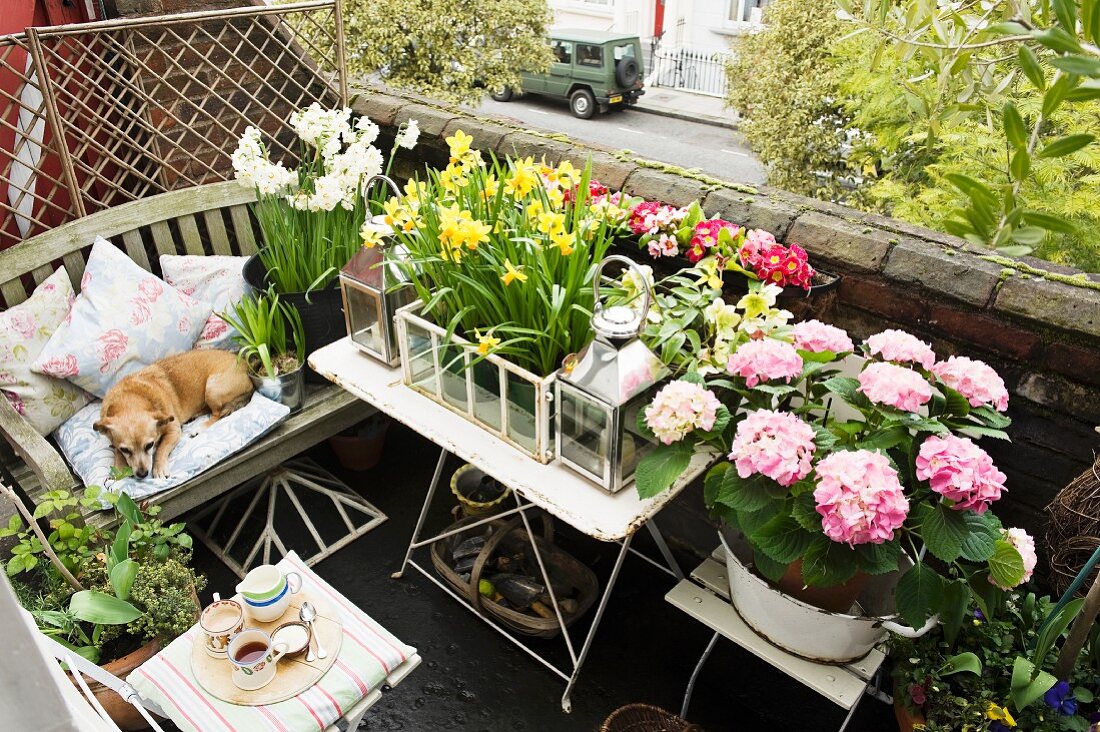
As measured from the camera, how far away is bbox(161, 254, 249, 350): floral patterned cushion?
3.04m

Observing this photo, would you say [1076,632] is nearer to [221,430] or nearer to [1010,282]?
[1010,282]

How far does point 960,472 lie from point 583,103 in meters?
12.6

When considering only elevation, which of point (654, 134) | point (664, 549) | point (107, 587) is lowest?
point (654, 134)

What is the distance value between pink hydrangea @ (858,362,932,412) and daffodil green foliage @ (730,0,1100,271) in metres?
0.39

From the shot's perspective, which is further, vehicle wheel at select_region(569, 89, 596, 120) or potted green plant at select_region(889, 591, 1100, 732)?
vehicle wheel at select_region(569, 89, 596, 120)


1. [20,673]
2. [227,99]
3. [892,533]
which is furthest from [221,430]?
[20,673]

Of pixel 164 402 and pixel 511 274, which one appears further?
pixel 164 402

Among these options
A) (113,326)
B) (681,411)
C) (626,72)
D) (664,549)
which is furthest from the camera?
(626,72)

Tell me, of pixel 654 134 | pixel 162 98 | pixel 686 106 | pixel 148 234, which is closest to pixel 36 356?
pixel 148 234

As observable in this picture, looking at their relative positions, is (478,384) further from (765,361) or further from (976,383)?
(976,383)

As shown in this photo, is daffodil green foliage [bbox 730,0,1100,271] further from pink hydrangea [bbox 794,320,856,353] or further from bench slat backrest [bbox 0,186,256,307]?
bench slat backrest [bbox 0,186,256,307]

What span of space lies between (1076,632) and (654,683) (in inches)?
45.7

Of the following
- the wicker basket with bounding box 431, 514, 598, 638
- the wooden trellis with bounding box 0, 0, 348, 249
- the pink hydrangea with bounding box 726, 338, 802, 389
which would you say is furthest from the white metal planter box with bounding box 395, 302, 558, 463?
the wooden trellis with bounding box 0, 0, 348, 249

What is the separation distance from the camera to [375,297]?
7.59 ft
